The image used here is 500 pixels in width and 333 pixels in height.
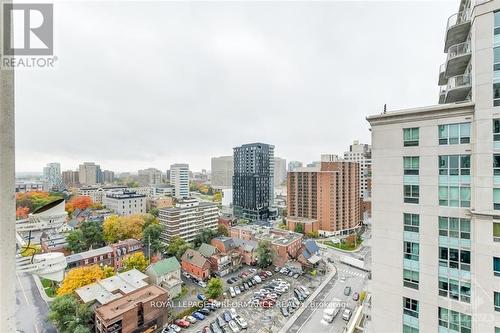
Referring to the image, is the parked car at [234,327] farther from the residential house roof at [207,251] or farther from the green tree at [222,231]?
the green tree at [222,231]

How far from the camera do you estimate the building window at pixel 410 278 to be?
18.5 ft

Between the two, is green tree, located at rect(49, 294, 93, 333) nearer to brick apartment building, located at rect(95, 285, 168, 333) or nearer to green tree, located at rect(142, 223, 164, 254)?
brick apartment building, located at rect(95, 285, 168, 333)

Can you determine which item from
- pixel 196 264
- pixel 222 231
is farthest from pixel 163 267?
pixel 222 231

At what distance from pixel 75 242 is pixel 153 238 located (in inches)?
231

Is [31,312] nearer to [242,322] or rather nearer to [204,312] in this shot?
[204,312]

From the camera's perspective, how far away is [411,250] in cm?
575

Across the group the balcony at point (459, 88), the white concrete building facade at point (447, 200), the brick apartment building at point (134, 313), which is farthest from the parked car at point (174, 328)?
the balcony at point (459, 88)

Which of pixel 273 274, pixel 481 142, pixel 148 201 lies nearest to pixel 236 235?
pixel 273 274

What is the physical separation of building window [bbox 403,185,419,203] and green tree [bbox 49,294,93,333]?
42.9 feet

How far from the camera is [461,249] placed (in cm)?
513

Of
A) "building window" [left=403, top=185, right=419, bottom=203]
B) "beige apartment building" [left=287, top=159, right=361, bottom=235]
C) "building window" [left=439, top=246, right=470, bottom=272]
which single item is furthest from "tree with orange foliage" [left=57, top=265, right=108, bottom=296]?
"beige apartment building" [left=287, top=159, right=361, bottom=235]

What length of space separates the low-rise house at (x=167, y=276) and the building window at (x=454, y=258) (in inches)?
534

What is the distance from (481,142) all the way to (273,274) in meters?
15.8

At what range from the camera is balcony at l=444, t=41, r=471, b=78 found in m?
5.66
